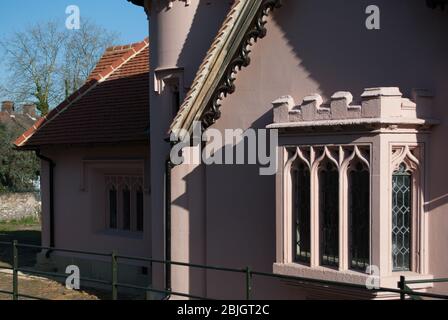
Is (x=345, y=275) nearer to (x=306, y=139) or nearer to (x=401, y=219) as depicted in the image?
(x=401, y=219)

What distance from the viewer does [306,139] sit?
27.2 feet

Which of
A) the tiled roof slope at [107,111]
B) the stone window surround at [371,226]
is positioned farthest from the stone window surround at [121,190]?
the stone window surround at [371,226]

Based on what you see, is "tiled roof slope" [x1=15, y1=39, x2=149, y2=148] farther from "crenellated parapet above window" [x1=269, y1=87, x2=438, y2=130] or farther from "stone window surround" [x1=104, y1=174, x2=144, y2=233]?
"crenellated parapet above window" [x1=269, y1=87, x2=438, y2=130]

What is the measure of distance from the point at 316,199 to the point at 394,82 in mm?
1825

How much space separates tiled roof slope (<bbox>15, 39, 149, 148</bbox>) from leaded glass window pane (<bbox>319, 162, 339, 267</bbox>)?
652 centimetres

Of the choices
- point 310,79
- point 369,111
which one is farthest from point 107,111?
point 369,111

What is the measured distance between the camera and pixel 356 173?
788 cm

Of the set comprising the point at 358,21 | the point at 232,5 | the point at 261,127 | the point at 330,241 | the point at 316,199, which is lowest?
the point at 330,241

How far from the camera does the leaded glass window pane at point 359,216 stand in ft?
25.4

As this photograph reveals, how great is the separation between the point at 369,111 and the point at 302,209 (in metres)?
1.71

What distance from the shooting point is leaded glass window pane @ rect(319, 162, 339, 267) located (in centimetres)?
809

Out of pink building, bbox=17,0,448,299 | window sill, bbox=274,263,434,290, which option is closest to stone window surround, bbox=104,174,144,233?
pink building, bbox=17,0,448,299
